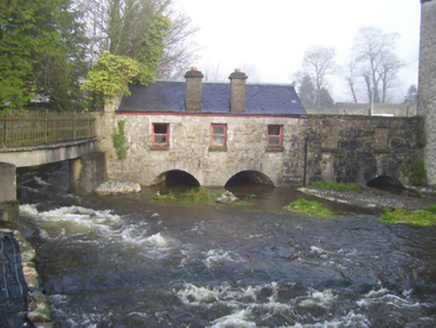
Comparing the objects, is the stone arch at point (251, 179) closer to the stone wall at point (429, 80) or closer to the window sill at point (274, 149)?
the window sill at point (274, 149)

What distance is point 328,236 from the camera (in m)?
11.6

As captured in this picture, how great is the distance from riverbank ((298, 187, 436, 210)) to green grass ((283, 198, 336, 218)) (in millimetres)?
1739

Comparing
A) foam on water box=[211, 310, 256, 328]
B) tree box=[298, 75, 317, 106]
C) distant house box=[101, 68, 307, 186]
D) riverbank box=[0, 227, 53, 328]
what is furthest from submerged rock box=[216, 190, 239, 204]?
tree box=[298, 75, 317, 106]

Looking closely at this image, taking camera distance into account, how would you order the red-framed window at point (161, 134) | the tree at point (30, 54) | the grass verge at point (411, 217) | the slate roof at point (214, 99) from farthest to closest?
the slate roof at point (214, 99), the red-framed window at point (161, 134), the tree at point (30, 54), the grass verge at point (411, 217)

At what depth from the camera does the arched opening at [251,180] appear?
19312 mm

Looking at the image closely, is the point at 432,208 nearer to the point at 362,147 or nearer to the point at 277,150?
the point at 362,147

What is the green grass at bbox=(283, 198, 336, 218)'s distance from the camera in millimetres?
14144

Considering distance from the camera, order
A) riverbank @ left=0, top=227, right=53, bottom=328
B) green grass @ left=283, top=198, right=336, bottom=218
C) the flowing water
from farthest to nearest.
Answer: green grass @ left=283, top=198, right=336, bottom=218, the flowing water, riverbank @ left=0, top=227, right=53, bottom=328

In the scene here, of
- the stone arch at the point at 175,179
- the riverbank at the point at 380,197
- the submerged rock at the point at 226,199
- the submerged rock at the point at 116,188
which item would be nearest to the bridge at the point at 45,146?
the submerged rock at the point at 116,188

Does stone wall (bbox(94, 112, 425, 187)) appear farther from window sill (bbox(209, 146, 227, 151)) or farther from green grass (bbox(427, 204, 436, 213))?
green grass (bbox(427, 204, 436, 213))

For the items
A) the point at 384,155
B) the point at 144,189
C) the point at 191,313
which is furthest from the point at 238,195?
the point at 191,313

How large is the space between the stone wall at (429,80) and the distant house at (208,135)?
237 inches

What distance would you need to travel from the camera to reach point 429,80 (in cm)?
1864

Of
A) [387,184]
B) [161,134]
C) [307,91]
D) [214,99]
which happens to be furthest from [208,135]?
[307,91]
